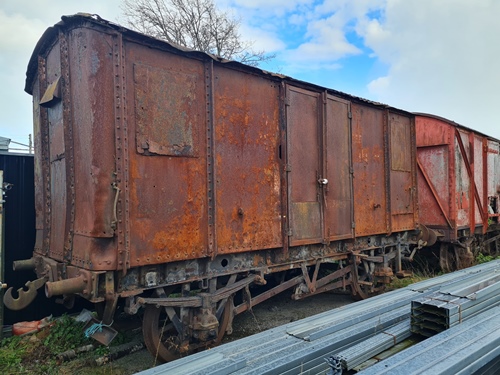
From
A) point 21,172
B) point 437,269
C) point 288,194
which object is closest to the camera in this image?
point 288,194

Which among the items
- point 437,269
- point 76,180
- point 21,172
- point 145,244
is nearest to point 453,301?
point 145,244

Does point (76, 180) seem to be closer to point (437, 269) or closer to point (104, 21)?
point (104, 21)

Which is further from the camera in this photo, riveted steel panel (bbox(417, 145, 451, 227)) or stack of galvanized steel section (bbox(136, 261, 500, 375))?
riveted steel panel (bbox(417, 145, 451, 227))

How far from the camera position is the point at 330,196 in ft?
19.3

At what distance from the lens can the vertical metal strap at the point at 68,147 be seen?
4.08m

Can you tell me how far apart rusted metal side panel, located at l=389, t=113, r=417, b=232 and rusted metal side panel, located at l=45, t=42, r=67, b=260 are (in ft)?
20.0

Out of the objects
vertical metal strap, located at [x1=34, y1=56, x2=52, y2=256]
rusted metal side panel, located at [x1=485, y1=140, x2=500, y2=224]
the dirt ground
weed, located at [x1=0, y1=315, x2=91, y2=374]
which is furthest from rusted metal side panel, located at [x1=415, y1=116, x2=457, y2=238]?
vertical metal strap, located at [x1=34, y1=56, x2=52, y2=256]

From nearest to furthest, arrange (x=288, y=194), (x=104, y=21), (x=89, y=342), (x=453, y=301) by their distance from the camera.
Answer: (x=453, y=301) → (x=104, y=21) → (x=89, y=342) → (x=288, y=194)

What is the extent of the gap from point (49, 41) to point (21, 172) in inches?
93.8

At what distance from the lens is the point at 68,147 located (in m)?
4.12

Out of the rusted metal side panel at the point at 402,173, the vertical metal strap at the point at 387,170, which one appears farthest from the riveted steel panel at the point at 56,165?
the rusted metal side panel at the point at 402,173

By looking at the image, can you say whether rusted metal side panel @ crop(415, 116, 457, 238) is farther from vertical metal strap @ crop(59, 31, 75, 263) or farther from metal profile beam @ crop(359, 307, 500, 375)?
vertical metal strap @ crop(59, 31, 75, 263)

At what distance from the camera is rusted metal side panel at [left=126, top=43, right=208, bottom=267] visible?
12.5 feet

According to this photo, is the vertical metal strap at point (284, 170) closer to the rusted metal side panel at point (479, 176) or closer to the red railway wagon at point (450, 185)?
the red railway wagon at point (450, 185)
